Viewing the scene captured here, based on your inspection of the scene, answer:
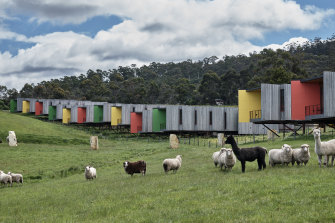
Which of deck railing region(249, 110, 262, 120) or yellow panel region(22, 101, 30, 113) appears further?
yellow panel region(22, 101, 30, 113)

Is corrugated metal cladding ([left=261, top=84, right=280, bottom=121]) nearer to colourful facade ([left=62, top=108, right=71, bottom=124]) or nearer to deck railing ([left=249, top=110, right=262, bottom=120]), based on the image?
deck railing ([left=249, top=110, right=262, bottom=120])

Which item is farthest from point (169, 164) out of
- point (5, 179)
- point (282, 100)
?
point (282, 100)

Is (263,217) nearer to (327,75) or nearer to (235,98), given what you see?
(327,75)

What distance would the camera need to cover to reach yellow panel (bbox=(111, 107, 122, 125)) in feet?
262

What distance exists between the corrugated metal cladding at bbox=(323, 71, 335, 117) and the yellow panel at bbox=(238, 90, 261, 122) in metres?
13.5

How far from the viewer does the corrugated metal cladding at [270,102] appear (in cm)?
3994

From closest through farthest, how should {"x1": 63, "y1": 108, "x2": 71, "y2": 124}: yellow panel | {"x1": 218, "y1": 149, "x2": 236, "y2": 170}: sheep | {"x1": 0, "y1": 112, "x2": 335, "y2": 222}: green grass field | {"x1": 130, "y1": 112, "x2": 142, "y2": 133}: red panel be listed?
{"x1": 0, "y1": 112, "x2": 335, "y2": 222}: green grass field, {"x1": 218, "y1": 149, "x2": 236, "y2": 170}: sheep, {"x1": 130, "y1": 112, "x2": 142, "y2": 133}: red panel, {"x1": 63, "y1": 108, "x2": 71, "y2": 124}: yellow panel

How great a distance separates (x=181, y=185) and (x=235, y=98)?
110m

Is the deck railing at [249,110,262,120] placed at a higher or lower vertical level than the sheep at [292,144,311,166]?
higher

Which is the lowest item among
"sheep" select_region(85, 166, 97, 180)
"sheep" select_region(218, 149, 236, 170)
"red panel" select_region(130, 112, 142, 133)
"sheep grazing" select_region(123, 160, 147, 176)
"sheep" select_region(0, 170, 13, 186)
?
"sheep" select_region(0, 170, 13, 186)

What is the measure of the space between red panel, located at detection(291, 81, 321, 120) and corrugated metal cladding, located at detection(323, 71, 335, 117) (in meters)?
5.54

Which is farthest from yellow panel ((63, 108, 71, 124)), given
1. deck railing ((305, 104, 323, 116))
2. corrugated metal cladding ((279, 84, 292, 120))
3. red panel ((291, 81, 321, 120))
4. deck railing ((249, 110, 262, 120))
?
deck railing ((305, 104, 323, 116))

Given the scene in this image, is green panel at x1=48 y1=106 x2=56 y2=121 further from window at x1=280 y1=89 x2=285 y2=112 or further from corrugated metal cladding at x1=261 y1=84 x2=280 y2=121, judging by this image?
window at x1=280 y1=89 x2=285 y2=112

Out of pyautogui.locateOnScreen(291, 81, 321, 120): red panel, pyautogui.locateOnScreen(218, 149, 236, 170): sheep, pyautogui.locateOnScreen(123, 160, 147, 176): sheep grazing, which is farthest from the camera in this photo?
pyautogui.locateOnScreen(291, 81, 321, 120): red panel
